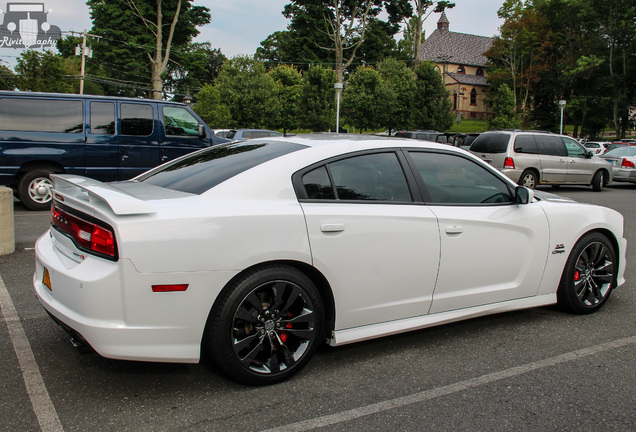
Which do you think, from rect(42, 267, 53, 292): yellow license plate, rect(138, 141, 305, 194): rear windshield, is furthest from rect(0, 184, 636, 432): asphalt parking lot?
rect(138, 141, 305, 194): rear windshield

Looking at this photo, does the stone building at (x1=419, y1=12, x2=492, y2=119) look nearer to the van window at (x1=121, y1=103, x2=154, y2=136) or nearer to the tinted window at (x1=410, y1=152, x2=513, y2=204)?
the van window at (x1=121, y1=103, x2=154, y2=136)

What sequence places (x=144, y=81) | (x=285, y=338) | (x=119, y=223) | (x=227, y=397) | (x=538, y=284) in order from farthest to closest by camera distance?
(x=144, y=81) < (x=538, y=284) < (x=285, y=338) < (x=227, y=397) < (x=119, y=223)

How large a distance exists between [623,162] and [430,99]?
791 inches

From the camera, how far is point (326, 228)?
3.33m

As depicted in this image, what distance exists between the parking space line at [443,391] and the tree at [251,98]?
30043mm

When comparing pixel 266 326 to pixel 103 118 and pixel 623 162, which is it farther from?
pixel 623 162

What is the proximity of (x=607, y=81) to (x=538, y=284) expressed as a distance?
54771mm

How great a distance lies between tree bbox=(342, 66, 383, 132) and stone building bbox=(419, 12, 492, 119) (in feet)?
172

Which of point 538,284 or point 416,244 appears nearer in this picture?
point 416,244

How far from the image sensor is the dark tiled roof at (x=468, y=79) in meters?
85.4

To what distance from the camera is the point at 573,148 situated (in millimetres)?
17297

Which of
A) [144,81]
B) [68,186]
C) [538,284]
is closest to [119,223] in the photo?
[68,186]

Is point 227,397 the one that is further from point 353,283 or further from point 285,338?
point 353,283

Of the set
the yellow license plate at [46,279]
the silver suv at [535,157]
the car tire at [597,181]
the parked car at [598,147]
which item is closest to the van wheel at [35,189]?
the yellow license plate at [46,279]
